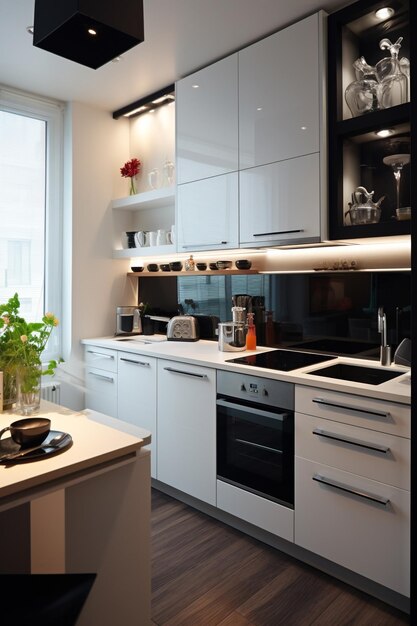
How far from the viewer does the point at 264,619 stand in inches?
74.0

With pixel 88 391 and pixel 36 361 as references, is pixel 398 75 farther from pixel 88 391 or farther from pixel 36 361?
pixel 88 391

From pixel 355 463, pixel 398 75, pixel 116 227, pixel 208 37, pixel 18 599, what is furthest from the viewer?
pixel 116 227

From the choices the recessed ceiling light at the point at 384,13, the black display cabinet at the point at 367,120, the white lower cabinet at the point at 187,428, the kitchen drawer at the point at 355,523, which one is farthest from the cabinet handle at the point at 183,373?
the recessed ceiling light at the point at 384,13

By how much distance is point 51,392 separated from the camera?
3.58 meters

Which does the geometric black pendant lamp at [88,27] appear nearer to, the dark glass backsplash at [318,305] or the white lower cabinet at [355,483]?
the white lower cabinet at [355,483]

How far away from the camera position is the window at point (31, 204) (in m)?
3.46

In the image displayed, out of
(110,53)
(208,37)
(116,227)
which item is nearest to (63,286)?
(116,227)

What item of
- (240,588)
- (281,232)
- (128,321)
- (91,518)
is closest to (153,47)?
(281,232)

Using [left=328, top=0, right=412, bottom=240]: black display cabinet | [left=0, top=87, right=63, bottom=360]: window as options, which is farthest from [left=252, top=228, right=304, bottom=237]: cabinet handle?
[left=0, top=87, right=63, bottom=360]: window

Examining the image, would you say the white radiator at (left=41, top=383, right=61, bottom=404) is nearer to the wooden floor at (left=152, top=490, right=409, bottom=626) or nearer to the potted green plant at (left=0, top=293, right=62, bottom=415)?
the wooden floor at (left=152, top=490, right=409, bottom=626)

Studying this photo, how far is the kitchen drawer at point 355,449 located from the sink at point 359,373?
0.22 metres

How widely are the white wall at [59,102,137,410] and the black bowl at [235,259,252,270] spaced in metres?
1.26

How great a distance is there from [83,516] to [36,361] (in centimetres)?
57

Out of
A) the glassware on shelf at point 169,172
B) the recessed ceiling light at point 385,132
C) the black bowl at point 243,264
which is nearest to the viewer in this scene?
the recessed ceiling light at point 385,132
